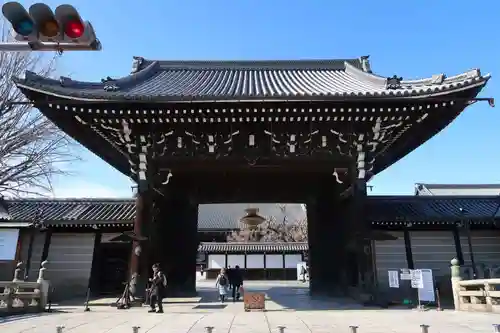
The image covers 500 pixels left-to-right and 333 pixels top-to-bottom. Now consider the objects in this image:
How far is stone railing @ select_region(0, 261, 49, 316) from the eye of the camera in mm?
11297

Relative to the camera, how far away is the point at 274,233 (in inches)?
1791

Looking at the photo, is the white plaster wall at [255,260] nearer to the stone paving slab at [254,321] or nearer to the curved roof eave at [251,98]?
the stone paving slab at [254,321]

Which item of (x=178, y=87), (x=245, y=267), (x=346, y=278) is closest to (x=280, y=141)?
(x=178, y=87)

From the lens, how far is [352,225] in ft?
42.4

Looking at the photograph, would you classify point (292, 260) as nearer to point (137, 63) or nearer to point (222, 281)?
point (222, 281)

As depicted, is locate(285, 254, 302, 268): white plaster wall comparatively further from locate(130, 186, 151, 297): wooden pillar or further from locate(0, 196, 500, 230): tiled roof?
locate(130, 186, 151, 297): wooden pillar

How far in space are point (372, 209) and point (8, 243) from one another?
15644 mm

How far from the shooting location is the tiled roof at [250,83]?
1134cm

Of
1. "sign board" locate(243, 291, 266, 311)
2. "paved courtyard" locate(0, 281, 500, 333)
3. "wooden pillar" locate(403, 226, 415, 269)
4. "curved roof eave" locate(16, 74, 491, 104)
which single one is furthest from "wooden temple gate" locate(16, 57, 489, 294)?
"sign board" locate(243, 291, 266, 311)

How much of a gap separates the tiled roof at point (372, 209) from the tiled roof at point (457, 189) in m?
12.2

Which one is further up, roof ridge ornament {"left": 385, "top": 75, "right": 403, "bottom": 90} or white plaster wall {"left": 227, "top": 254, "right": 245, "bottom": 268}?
roof ridge ornament {"left": 385, "top": 75, "right": 403, "bottom": 90}

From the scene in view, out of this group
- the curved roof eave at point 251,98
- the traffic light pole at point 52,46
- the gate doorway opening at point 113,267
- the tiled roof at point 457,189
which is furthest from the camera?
the tiled roof at point 457,189

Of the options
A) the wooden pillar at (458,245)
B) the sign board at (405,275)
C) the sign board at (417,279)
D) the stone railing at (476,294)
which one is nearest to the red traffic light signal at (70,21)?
the sign board at (417,279)

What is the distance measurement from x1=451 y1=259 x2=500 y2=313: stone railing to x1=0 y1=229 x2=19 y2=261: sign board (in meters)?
16.9
